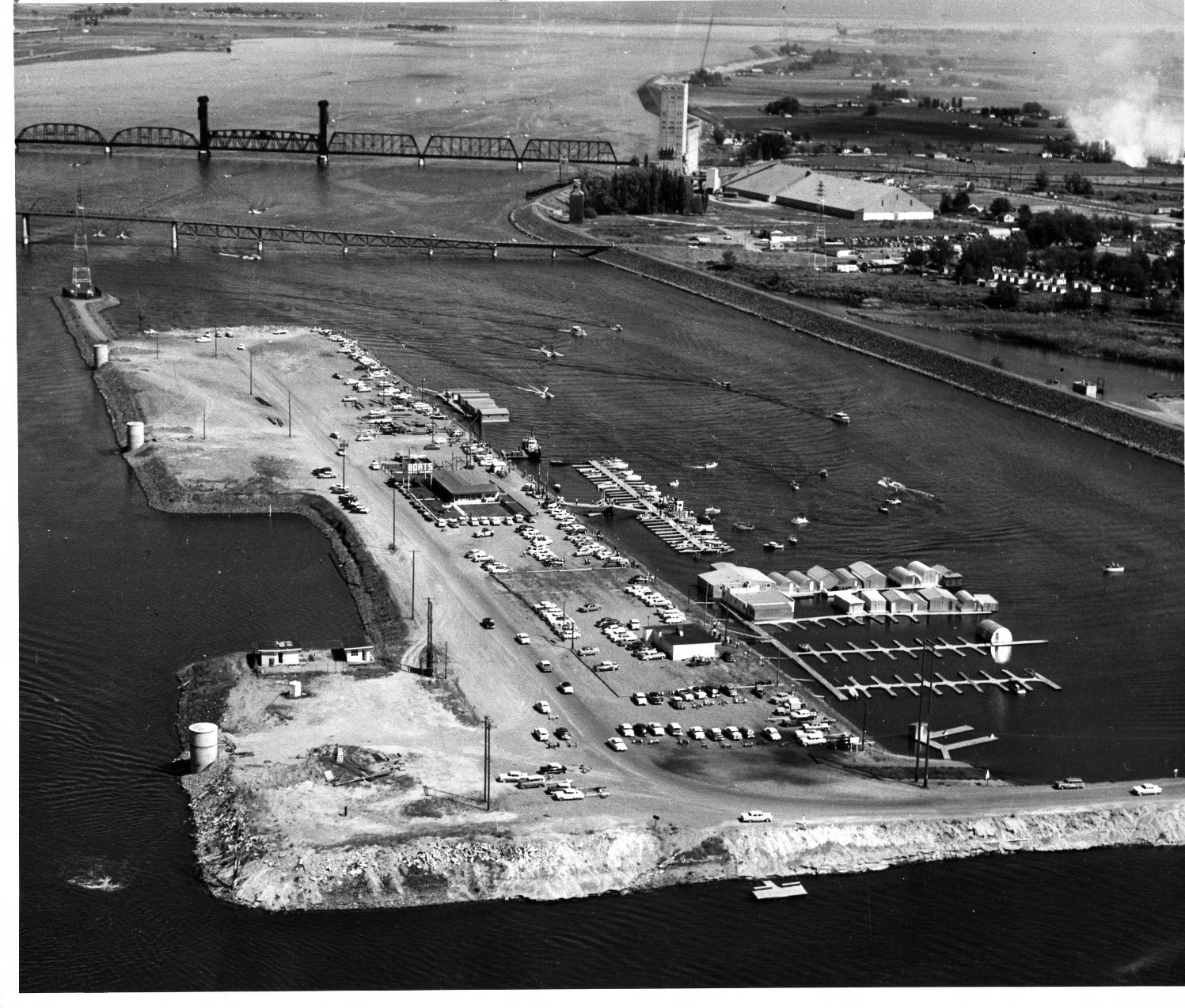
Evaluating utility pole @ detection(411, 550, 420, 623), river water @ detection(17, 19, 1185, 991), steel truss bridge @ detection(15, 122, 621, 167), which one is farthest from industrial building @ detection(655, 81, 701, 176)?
utility pole @ detection(411, 550, 420, 623)

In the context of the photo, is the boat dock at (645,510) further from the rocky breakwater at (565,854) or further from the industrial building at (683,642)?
the rocky breakwater at (565,854)

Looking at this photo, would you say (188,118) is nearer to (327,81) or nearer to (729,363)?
(327,81)

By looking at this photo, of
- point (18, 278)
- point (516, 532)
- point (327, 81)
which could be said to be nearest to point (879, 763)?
point (516, 532)

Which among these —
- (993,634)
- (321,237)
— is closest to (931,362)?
(993,634)

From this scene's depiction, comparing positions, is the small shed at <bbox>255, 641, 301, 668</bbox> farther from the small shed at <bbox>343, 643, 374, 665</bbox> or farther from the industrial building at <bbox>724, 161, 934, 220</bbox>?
the industrial building at <bbox>724, 161, 934, 220</bbox>

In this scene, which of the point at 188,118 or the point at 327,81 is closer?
the point at 188,118
